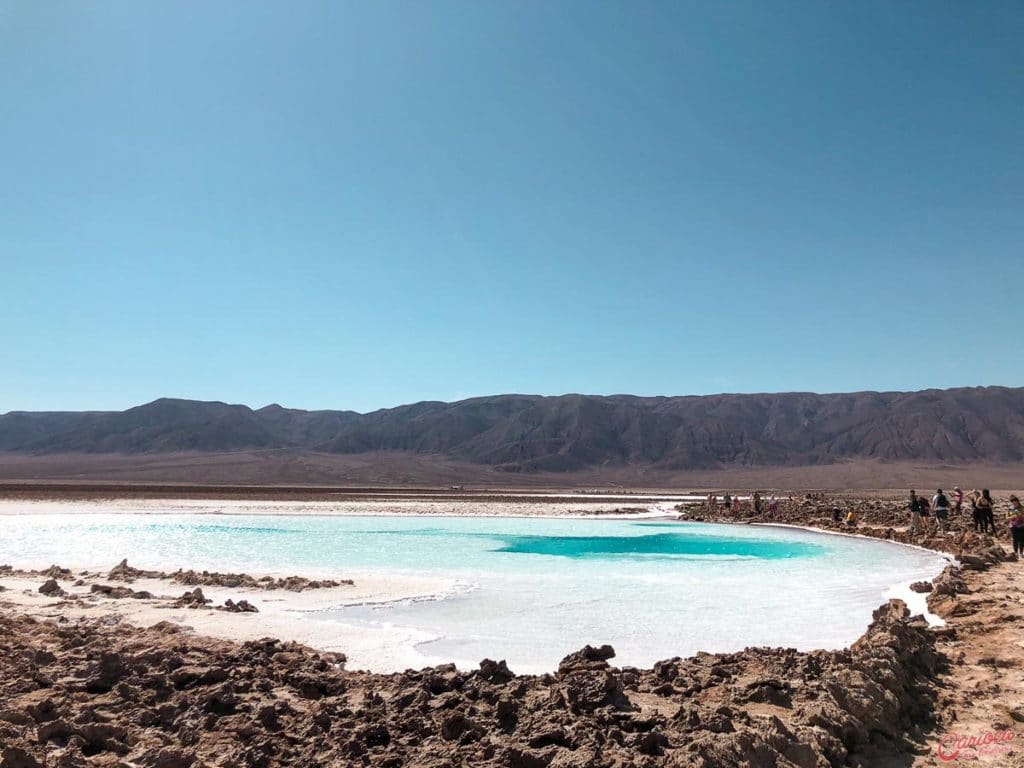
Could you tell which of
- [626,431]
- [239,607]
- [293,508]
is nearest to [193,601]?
[239,607]

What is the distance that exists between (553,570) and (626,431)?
130 m

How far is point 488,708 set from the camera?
15.8 ft

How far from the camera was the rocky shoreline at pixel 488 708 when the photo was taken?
4070 millimetres

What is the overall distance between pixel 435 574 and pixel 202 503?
34983 millimetres

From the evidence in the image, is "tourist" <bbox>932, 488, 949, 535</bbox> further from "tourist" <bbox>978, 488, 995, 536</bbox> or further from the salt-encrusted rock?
the salt-encrusted rock

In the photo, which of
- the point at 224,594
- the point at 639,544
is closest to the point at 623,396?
the point at 639,544

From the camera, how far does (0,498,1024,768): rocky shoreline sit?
13.4 feet

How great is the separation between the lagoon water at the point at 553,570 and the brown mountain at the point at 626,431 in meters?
94.9

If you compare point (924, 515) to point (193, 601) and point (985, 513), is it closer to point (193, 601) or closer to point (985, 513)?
point (985, 513)

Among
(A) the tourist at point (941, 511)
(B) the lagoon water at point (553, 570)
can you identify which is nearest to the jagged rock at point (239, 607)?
(B) the lagoon water at point (553, 570)

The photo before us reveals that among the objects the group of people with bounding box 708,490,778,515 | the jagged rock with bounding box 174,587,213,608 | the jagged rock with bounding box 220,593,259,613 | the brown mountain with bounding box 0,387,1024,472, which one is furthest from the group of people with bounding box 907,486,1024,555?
the brown mountain with bounding box 0,387,1024,472

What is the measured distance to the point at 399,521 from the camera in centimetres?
3241

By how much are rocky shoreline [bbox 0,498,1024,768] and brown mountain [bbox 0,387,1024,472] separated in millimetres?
115254

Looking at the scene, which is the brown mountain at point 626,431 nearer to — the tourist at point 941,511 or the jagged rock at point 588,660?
the tourist at point 941,511
